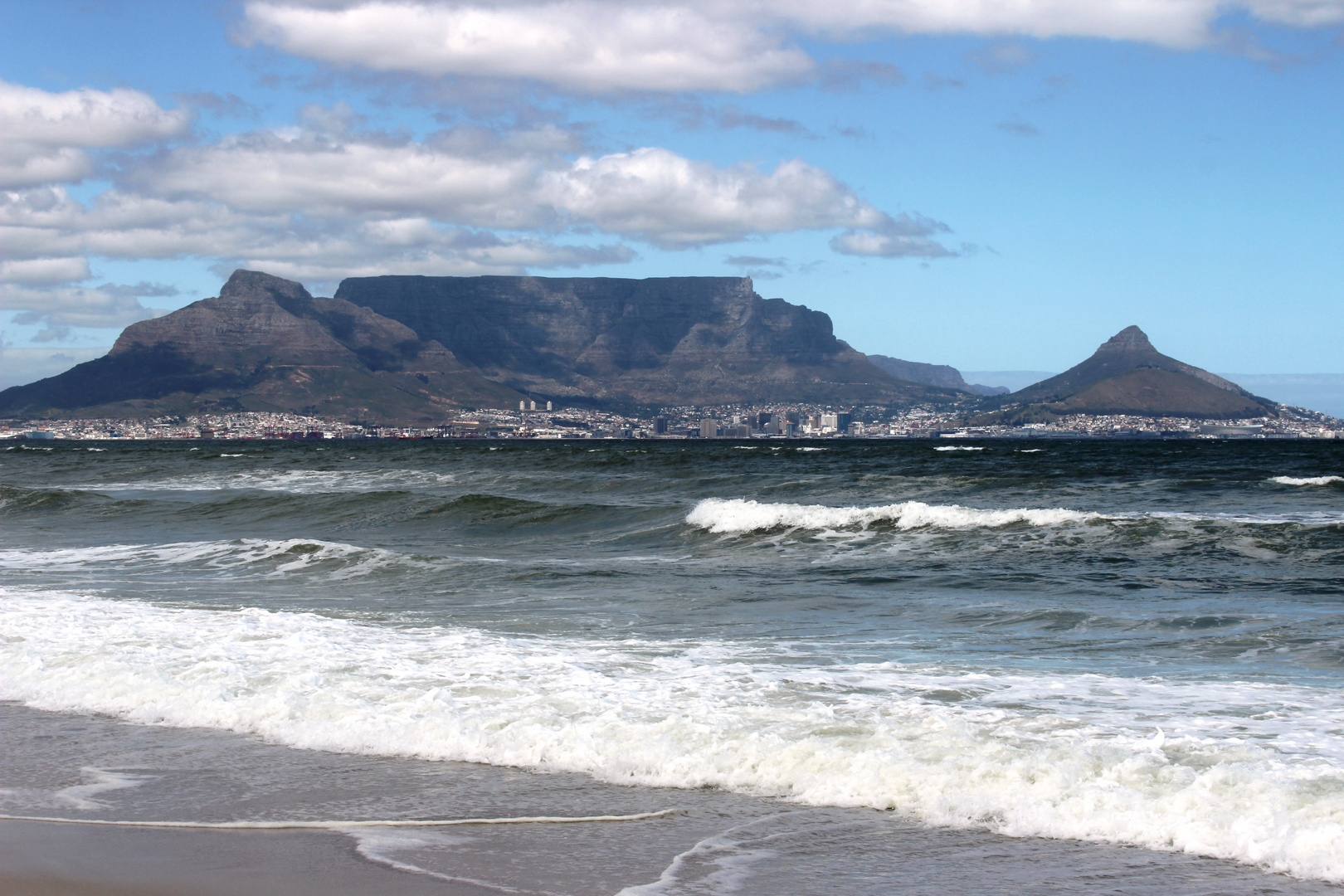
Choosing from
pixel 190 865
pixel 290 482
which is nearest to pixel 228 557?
pixel 190 865

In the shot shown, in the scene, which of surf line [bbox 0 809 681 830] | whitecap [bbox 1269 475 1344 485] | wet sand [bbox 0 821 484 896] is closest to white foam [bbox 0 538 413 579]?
surf line [bbox 0 809 681 830]

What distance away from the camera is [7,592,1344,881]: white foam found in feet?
18.6

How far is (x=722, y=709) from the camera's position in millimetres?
7758

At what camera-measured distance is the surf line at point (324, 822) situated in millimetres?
5676

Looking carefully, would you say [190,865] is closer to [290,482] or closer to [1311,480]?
[1311,480]

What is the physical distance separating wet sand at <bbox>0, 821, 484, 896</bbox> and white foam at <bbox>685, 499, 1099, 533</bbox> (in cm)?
1820

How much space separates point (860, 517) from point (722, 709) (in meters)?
17.0

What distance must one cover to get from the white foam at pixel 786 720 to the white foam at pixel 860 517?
43.0ft

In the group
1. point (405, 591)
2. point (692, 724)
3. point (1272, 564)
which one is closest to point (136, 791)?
point (692, 724)

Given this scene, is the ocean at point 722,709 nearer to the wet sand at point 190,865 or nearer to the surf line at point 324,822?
the surf line at point 324,822

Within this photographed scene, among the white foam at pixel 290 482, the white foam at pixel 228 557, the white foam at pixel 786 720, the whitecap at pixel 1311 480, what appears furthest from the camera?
the white foam at pixel 290 482

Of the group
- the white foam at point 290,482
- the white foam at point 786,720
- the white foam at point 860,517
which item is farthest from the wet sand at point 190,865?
the white foam at point 290,482

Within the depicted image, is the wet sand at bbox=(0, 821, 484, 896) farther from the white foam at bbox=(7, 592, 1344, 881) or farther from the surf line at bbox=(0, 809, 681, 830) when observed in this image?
the white foam at bbox=(7, 592, 1344, 881)

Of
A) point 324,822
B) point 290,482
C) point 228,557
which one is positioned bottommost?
point 290,482
